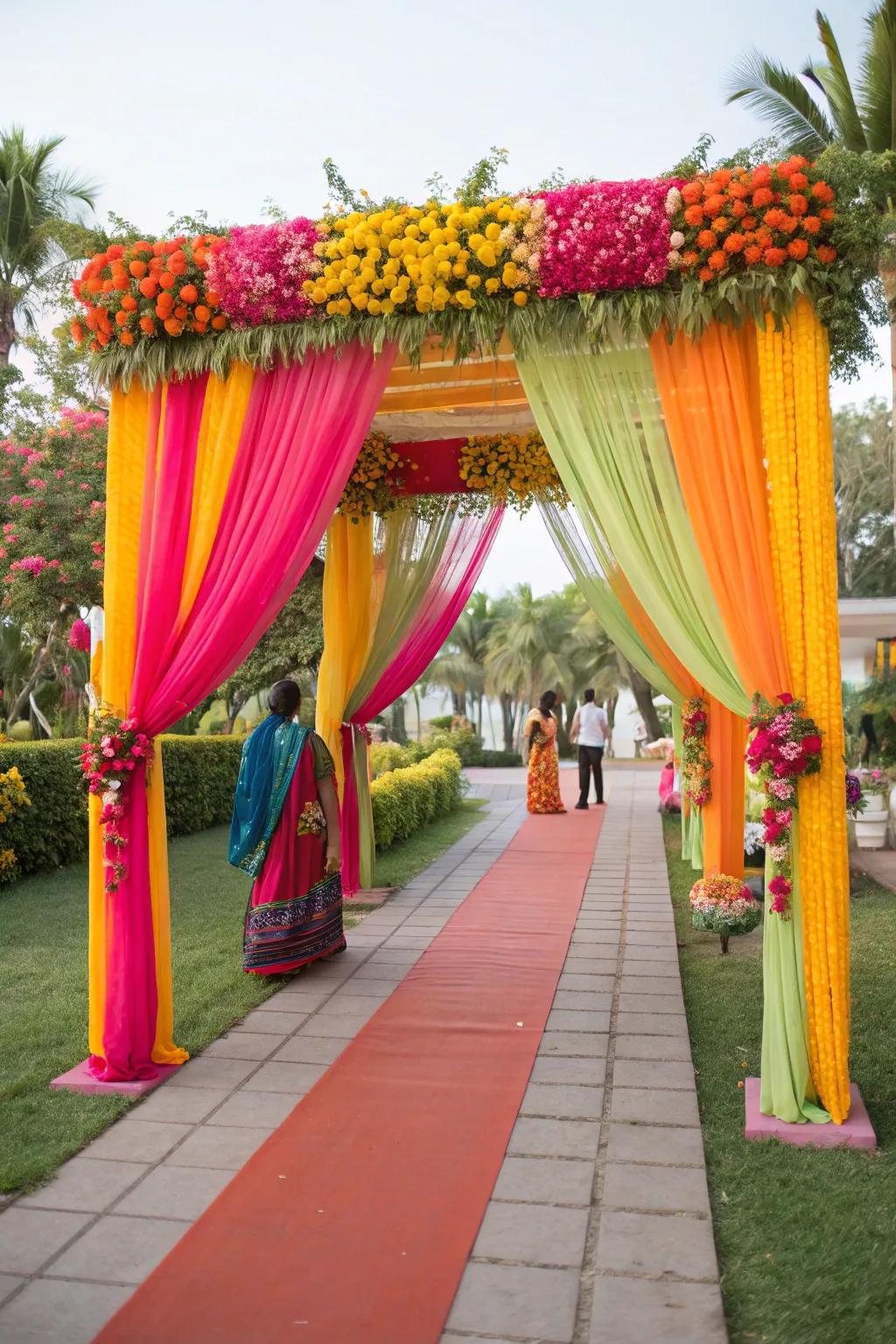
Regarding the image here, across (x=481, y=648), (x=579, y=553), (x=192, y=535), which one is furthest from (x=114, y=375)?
(x=481, y=648)

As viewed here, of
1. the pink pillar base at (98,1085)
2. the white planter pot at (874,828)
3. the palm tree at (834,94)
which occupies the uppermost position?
the palm tree at (834,94)

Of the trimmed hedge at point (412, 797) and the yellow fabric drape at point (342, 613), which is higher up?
the yellow fabric drape at point (342, 613)

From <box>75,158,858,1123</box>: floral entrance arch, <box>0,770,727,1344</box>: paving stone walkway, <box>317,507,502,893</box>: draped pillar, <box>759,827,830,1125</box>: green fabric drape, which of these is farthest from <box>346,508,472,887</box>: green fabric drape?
<box>759,827,830,1125</box>: green fabric drape

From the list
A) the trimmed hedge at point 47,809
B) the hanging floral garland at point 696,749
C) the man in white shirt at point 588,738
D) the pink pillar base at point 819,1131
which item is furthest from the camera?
the man in white shirt at point 588,738

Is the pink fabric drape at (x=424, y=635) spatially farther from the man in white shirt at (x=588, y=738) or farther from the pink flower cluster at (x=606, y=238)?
the man in white shirt at (x=588, y=738)

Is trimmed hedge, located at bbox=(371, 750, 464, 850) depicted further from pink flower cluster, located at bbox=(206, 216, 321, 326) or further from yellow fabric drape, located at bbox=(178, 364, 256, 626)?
pink flower cluster, located at bbox=(206, 216, 321, 326)

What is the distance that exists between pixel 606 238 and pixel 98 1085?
369 cm

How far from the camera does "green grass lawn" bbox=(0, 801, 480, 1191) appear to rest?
12.4 feet

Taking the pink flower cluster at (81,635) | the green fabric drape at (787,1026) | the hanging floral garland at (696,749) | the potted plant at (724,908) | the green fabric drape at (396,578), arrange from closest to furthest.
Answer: the green fabric drape at (787,1026)
the potted plant at (724,908)
the hanging floral garland at (696,749)
the green fabric drape at (396,578)
the pink flower cluster at (81,635)

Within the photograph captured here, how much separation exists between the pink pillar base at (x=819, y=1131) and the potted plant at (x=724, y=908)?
2114mm

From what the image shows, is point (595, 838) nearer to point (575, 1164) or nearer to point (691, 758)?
point (691, 758)

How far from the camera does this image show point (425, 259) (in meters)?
4.03

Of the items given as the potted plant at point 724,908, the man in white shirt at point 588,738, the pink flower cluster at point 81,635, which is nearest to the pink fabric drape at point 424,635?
the potted plant at point 724,908

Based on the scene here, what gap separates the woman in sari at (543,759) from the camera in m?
12.3
